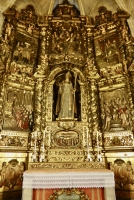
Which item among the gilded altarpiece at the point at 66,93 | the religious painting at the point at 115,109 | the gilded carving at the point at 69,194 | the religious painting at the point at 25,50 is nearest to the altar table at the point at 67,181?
the gilded carving at the point at 69,194

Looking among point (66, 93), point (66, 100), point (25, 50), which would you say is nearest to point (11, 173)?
point (66, 100)

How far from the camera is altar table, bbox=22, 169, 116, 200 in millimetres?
4297

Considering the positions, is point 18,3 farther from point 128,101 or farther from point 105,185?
point 105,185

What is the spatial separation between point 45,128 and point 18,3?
691 cm

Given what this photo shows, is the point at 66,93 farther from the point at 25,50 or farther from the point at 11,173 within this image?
the point at 11,173

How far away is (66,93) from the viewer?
7438 mm

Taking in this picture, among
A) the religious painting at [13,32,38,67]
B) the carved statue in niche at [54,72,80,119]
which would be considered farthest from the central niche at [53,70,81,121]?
the religious painting at [13,32,38,67]

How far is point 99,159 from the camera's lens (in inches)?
243

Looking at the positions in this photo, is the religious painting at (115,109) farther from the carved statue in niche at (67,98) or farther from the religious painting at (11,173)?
the religious painting at (11,173)

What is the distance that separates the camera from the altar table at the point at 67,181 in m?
4.30

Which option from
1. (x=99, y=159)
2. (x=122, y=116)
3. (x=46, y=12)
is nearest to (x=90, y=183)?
(x=99, y=159)

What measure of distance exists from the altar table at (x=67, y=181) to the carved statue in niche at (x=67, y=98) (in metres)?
2.84

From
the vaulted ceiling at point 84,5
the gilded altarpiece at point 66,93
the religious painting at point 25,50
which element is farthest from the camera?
the vaulted ceiling at point 84,5

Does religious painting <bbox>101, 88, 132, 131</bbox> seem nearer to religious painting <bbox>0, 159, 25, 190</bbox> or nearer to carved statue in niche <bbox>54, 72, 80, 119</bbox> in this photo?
carved statue in niche <bbox>54, 72, 80, 119</bbox>
